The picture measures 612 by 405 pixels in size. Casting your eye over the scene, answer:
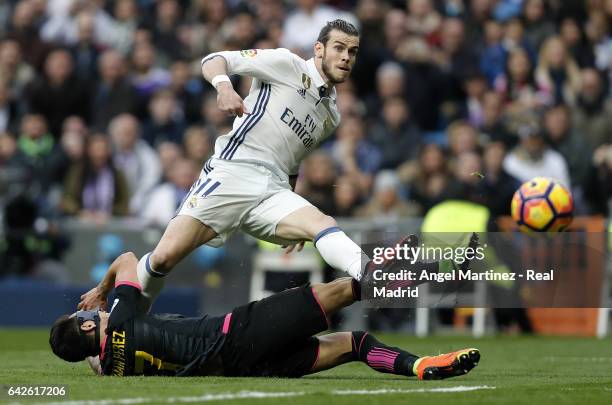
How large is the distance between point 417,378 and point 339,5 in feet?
39.5

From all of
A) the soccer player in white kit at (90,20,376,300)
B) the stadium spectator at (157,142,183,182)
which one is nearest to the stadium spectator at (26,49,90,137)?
the stadium spectator at (157,142,183,182)

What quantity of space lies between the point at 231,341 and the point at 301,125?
1.81 m

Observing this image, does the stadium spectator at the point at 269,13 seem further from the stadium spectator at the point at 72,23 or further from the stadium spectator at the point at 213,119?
the stadium spectator at the point at 72,23

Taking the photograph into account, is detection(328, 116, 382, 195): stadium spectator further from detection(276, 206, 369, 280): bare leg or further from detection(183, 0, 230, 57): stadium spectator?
detection(276, 206, 369, 280): bare leg

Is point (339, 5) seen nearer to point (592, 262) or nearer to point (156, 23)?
point (156, 23)

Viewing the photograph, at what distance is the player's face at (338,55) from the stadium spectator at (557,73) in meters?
8.85

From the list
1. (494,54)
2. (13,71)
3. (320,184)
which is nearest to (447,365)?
(320,184)

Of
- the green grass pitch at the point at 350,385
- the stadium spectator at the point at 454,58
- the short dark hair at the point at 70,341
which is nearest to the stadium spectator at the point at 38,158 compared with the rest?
the stadium spectator at the point at 454,58

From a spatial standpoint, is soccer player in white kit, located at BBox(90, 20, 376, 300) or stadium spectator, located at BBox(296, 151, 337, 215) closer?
soccer player in white kit, located at BBox(90, 20, 376, 300)

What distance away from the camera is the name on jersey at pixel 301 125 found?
9.34 m

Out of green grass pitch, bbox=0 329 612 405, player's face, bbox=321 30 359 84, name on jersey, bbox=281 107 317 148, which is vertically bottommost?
green grass pitch, bbox=0 329 612 405

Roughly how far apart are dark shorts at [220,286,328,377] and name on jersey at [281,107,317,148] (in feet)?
4.75

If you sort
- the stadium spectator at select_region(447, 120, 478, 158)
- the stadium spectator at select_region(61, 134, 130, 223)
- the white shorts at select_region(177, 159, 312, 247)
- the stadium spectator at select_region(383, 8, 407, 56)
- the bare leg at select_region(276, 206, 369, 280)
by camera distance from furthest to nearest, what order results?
the stadium spectator at select_region(383, 8, 407, 56), the stadium spectator at select_region(61, 134, 130, 223), the stadium spectator at select_region(447, 120, 478, 158), the white shorts at select_region(177, 159, 312, 247), the bare leg at select_region(276, 206, 369, 280)

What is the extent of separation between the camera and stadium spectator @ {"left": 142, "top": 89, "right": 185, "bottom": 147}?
1850 cm
